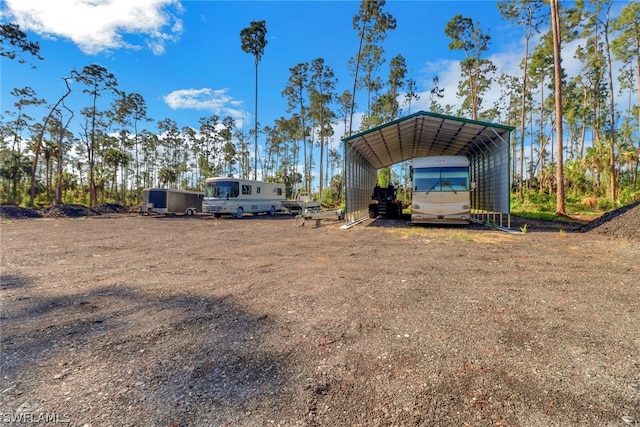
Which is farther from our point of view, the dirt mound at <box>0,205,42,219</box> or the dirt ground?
the dirt mound at <box>0,205,42,219</box>

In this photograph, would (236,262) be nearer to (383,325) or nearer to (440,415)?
(383,325)

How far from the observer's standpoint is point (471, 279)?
4.87 metres

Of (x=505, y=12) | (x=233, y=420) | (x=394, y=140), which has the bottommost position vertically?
(x=233, y=420)

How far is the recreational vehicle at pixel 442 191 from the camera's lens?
11.8 metres

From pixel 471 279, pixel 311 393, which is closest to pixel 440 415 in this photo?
pixel 311 393

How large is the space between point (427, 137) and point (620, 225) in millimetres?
9940

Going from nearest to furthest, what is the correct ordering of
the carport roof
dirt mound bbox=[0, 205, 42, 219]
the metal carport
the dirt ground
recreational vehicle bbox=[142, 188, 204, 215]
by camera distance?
the dirt ground < the metal carport < the carport roof < dirt mound bbox=[0, 205, 42, 219] < recreational vehicle bbox=[142, 188, 204, 215]

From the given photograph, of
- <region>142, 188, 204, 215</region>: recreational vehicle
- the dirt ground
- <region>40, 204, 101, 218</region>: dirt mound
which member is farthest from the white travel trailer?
the dirt ground

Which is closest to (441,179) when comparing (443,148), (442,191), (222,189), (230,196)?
(442,191)

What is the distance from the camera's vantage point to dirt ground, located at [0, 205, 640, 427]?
6.15 feet

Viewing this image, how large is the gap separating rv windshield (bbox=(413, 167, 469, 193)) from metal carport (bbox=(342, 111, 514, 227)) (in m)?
1.62

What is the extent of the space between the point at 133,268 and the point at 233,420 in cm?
505

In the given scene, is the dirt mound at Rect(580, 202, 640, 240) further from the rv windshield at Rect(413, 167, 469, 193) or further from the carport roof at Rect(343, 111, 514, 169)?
the carport roof at Rect(343, 111, 514, 169)

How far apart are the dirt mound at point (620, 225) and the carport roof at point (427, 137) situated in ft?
14.3
